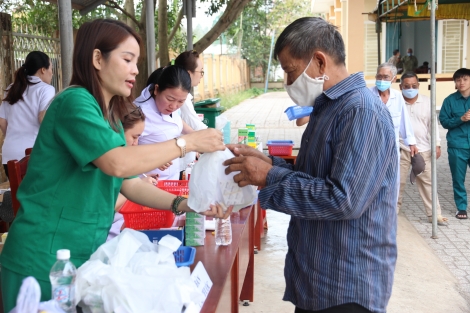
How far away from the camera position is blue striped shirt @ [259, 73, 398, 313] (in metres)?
1.85

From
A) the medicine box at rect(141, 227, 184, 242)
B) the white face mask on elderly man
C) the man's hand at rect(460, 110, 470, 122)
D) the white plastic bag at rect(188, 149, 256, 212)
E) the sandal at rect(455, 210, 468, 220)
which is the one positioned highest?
the white face mask on elderly man

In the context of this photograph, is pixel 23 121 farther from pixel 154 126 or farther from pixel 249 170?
pixel 249 170

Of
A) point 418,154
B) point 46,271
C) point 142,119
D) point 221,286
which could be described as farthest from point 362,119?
point 418,154

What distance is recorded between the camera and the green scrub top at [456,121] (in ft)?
23.1

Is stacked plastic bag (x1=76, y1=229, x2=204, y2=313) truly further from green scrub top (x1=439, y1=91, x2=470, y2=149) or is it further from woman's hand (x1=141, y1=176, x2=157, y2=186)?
green scrub top (x1=439, y1=91, x2=470, y2=149)

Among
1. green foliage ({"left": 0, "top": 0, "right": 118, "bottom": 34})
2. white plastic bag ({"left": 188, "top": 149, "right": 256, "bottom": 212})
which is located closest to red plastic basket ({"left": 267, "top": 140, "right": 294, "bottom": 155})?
white plastic bag ({"left": 188, "top": 149, "right": 256, "bottom": 212})

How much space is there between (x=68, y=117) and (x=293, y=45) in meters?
0.79

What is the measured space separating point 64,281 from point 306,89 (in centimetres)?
104

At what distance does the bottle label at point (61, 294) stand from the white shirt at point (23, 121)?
11.8 feet

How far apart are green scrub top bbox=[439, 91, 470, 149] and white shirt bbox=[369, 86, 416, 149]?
2.93 feet

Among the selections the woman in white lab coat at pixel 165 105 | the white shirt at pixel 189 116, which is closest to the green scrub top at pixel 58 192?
the woman in white lab coat at pixel 165 105

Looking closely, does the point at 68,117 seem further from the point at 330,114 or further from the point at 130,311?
the point at 330,114

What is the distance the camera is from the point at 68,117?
179cm

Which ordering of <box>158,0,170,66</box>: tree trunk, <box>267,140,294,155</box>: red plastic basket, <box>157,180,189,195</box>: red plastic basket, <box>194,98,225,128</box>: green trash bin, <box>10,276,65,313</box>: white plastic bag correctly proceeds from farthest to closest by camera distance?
<box>158,0,170,66</box>: tree trunk → <box>194,98,225,128</box>: green trash bin → <box>267,140,294,155</box>: red plastic basket → <box>157,180,189,195</box>: red plastic basket → <box>10,276,65,313</box>: white plastic bag
